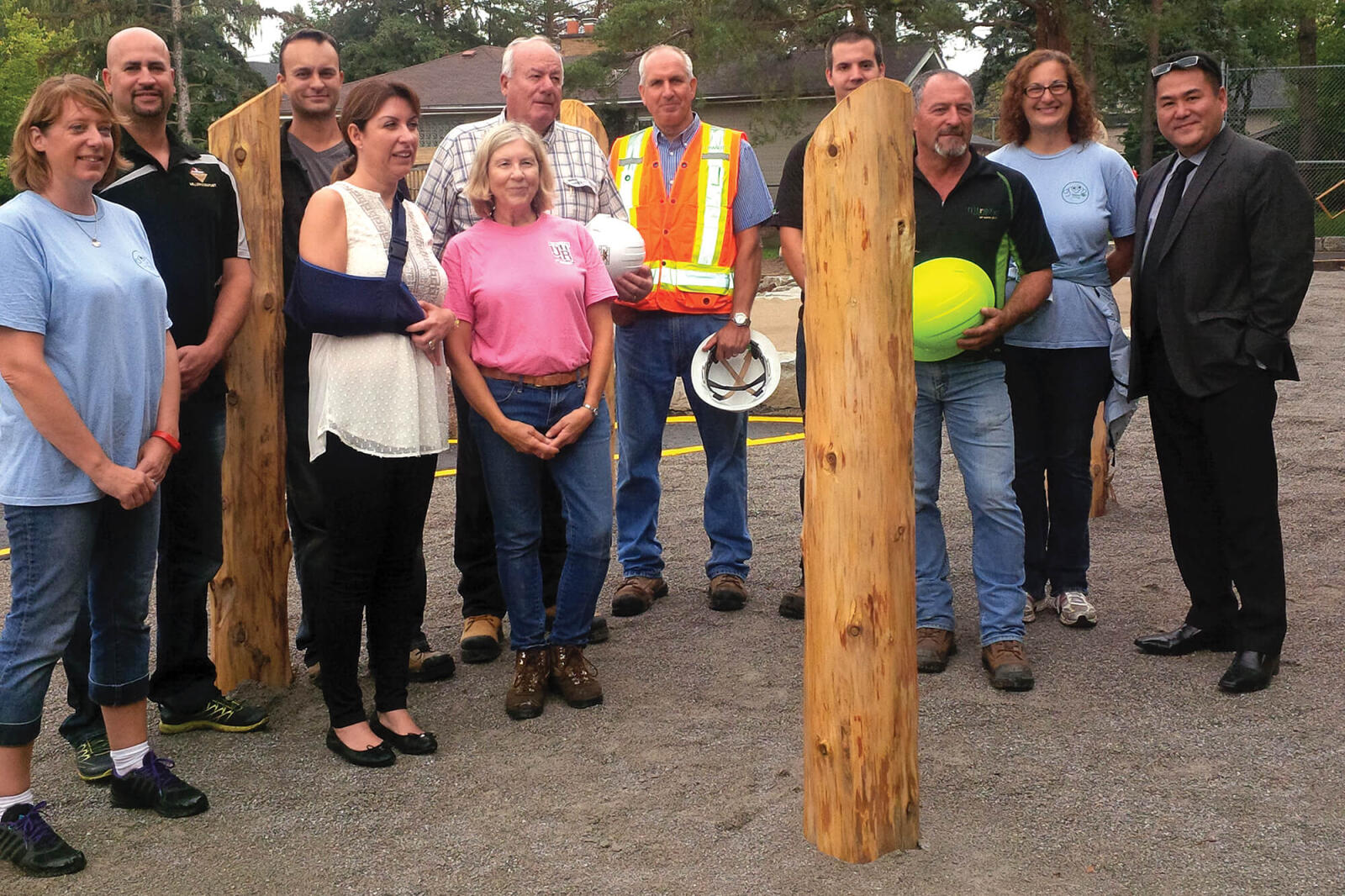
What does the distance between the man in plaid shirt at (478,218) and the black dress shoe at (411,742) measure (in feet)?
2.97

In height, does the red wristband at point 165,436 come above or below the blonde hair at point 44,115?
below

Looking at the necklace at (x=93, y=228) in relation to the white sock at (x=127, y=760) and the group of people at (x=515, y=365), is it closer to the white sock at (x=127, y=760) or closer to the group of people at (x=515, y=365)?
the group of people at (x=515, y=365)

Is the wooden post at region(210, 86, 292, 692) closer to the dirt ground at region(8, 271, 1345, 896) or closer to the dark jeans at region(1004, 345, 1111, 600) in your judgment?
the dirt ground at region(8, 271, 1345, 896)

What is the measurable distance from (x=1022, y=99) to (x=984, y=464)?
5.05ft

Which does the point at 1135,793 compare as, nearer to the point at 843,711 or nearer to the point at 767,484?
the point at 843,711

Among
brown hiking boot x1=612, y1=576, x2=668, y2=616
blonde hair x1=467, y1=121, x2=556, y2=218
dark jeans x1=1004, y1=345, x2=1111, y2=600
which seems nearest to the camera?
blonde hair x1=467, y1=121, x2=556, y2=218

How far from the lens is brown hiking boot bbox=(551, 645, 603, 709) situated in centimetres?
473

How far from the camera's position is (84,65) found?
123ft

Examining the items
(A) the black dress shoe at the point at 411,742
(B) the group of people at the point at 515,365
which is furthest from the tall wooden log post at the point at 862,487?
(A) the black dress shoe at the point at 411,742

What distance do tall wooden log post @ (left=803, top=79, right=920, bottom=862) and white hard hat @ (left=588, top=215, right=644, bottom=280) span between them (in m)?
1.66

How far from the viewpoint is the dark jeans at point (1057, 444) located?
5.31 metres

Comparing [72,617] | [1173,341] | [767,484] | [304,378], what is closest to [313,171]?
[304,378]

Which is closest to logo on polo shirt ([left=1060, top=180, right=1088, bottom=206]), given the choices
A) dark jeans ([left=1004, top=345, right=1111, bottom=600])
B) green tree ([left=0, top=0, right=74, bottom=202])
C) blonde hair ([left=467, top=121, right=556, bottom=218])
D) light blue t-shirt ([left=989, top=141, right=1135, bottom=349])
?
light blue t-shirt ([left=989, top=141, right=1135, bottom=349])

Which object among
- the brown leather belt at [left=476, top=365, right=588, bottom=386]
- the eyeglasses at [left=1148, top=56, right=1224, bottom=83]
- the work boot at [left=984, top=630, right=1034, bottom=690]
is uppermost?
the eyeglasses at [left=1148, top=56, right=1224, bottom=83]
